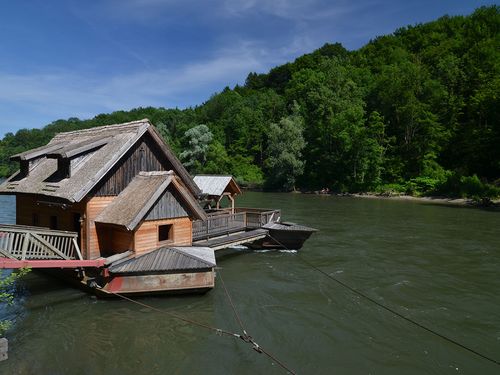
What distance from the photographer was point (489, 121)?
6488cm

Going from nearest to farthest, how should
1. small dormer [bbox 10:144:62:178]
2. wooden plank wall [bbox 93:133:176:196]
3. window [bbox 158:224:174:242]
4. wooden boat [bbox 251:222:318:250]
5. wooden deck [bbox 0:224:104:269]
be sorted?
wooden deck [bbox 0:224:104:269] < wooden plank wall [bbox 93:133:176:196] < window [bbox 158:224:174:242] < small dormer [bbox 10:144:62:178] < wooden boat [bbox 251:222:318:250]

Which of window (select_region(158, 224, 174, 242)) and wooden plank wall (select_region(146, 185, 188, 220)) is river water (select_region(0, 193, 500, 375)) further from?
wooden plank wall (select_region(146, 185, 188, 220))

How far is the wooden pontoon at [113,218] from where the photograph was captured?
14531 millimetres

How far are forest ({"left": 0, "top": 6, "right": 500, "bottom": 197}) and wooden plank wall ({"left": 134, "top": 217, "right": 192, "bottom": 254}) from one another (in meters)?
48.1

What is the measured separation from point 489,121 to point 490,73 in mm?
12193

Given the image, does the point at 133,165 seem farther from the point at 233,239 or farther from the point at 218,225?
the point at 233,239

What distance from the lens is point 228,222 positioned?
23.5 meters

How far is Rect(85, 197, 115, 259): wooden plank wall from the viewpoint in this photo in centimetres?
1556

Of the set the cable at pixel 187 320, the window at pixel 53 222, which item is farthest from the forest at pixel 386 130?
the window at pixel 53 222

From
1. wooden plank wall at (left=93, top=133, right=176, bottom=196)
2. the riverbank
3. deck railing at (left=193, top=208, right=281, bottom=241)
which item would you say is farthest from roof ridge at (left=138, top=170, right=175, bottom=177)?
the riverbank

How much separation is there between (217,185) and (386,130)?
6228 cm

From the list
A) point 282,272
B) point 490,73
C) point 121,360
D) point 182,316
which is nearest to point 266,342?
point 182,316

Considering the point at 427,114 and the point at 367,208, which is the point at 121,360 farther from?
the point at 427,114

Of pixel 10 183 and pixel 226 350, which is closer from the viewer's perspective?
pixel 226 350
